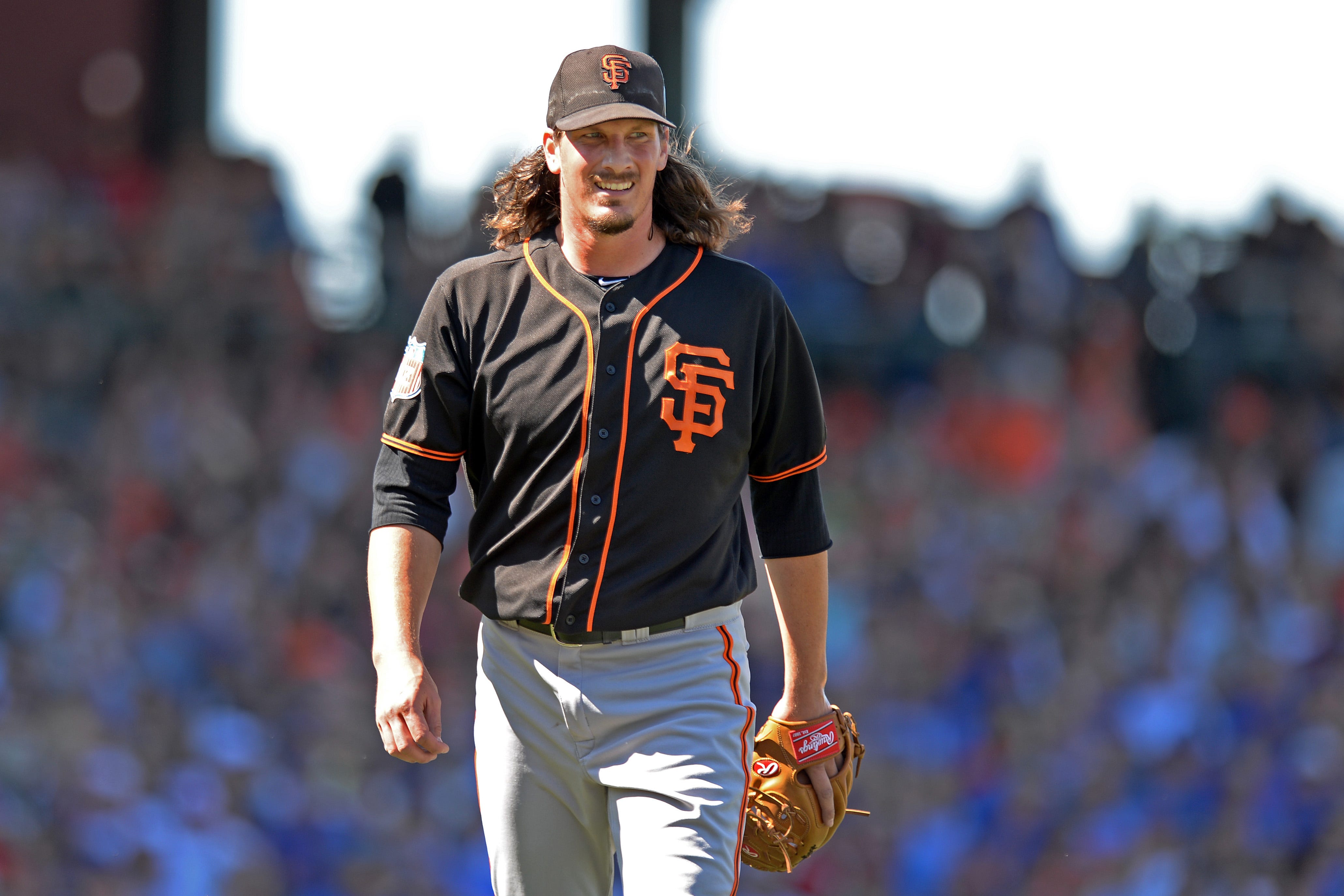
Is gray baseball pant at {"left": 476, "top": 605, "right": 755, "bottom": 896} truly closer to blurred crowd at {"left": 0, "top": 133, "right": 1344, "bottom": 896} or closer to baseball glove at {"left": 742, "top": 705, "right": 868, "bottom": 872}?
baseball glove at {"left": 742, "top": 705, "right": 868, "bottom": 872}

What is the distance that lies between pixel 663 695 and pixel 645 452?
1.16 feet

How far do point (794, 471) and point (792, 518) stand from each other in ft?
0.24

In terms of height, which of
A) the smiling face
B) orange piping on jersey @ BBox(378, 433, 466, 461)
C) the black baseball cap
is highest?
the black baseball cap

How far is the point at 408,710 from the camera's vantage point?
197 centimetres

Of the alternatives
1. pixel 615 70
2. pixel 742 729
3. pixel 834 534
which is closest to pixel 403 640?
pixel 742 729

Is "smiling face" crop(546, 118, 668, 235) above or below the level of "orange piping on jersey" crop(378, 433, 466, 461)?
above

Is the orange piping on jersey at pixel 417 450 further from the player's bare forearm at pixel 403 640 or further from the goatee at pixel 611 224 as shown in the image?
the goatee at pixel 611 224

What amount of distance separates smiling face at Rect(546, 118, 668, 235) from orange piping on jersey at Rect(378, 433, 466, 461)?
401mm

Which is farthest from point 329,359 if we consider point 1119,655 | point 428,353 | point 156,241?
point 428,353

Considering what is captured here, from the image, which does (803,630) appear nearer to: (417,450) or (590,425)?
(590,425)

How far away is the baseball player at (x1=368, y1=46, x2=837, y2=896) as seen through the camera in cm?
209

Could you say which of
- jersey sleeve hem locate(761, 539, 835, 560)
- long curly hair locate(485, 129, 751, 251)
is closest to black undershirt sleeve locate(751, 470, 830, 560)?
jersey sleeve hem locate(761, 539, 835, 560)

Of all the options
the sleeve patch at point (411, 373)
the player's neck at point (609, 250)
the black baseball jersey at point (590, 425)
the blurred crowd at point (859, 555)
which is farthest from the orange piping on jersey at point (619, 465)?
the blurred crowd at point (859, 555)

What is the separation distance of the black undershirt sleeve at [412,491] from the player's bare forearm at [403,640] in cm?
2
